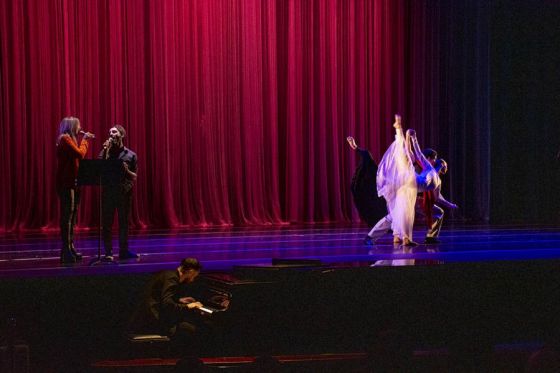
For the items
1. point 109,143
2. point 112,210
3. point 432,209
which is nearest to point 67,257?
point 112,210

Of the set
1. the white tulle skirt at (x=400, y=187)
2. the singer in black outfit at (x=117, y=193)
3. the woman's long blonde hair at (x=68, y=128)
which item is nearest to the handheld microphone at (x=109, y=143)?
Result: the singer in black outfit at (x=117, y=193)

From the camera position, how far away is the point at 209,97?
1212cm

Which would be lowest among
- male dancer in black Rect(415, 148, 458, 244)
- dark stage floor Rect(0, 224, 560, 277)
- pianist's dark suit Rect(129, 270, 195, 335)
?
pianist's dark suit Rect(129, 270, 195, 335)

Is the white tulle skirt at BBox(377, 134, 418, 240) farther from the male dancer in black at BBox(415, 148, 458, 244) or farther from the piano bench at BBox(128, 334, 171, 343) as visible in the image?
the piano bench at BBox(128, 334, 171, 343)

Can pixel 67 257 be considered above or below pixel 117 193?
below

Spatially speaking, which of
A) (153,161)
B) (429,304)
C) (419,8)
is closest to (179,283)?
(429,304)

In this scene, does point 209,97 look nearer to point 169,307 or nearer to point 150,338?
point 169,307

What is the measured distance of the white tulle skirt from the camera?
27.2 feet

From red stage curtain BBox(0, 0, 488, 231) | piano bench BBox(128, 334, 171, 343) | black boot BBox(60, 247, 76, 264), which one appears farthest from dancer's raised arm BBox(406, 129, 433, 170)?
red stage curtain BBox(0, 0, 488, 231)

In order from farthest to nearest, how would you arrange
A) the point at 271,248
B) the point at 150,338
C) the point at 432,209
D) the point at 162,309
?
1. the point at 432,209
2. the point at 271,248
3. the point at 162,309
4. the point at 150,338

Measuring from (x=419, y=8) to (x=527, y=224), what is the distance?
419 cm

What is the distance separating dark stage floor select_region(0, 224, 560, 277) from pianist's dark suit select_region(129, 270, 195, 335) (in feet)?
2.94

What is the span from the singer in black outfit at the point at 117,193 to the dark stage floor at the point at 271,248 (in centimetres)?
29

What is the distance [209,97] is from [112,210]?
5.14 metres
